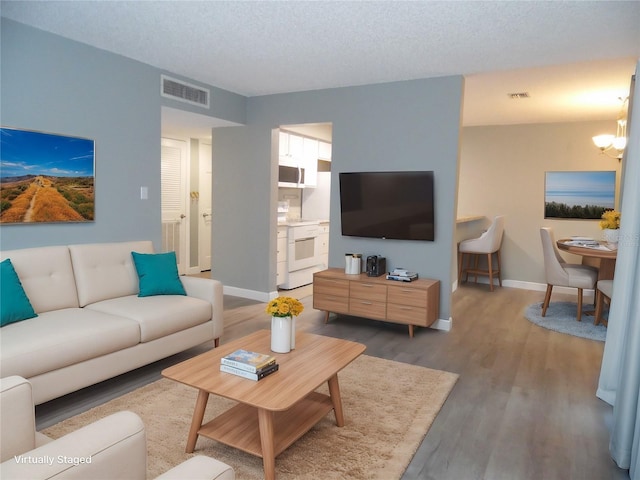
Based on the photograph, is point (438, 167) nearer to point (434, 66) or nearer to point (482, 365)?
point (434, 66)

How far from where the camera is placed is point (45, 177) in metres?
3.37

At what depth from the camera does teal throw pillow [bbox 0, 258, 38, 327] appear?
2.70 metres

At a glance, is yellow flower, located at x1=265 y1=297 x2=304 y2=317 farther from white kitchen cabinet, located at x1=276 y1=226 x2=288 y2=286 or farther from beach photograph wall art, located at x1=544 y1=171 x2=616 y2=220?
beach photograph wall art, located at x1=544 y1=171 x2=616 y2=220

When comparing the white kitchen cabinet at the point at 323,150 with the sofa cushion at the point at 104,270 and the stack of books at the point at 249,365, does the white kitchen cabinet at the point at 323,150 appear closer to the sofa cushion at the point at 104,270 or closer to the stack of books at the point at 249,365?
the sofa cushion at the point at 104,270

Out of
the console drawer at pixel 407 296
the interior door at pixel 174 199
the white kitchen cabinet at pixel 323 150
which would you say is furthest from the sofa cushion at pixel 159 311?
the white kitchen cabinet at pixel 323 150

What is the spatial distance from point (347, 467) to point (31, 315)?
2231mm

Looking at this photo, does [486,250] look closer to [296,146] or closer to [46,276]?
[296,146]

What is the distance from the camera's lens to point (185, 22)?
10.3 feet

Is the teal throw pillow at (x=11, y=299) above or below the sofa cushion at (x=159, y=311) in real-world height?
above

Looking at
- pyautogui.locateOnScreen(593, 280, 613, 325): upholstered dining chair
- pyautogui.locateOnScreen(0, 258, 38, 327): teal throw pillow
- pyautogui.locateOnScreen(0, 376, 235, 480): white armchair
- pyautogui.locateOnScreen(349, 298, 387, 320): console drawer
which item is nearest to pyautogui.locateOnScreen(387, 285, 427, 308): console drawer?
pyautogui.locateOnScreen(349, 298, 387, 320): console drawer

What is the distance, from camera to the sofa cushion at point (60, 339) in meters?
2.40

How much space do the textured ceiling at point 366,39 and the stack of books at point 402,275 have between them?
77.5 inches

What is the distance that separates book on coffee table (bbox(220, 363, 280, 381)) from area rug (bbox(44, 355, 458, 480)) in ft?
1.43

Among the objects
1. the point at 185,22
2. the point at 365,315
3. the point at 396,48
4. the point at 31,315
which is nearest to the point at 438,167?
the point at 396,48
